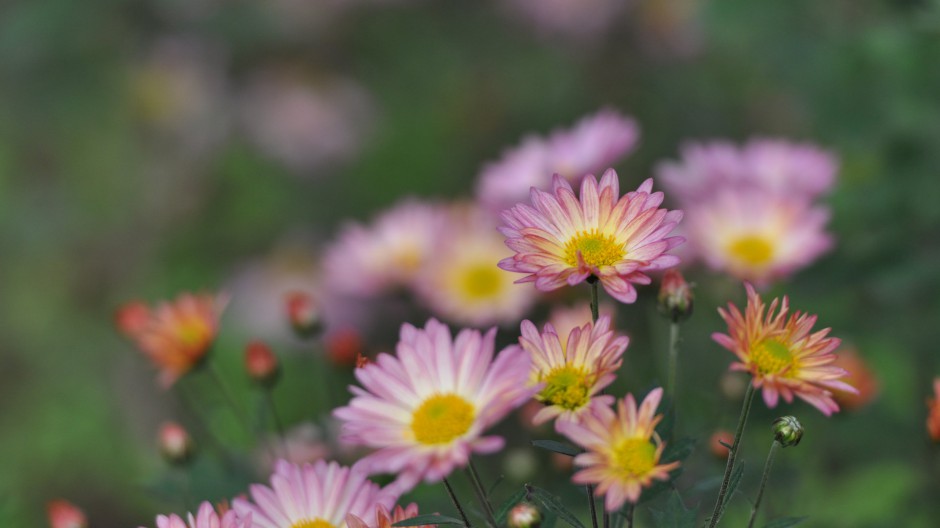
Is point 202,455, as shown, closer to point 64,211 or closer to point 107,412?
point 107,412

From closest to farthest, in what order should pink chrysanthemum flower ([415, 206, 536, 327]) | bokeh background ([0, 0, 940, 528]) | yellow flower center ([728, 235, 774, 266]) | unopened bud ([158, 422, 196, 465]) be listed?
unopened bud ([158, 422, 196, 465]) < yellow flower center ([728, 235, 774, 266]) < pink chrysanthemum flower ([415, 206, 536, 327]) < bokeh background ([0, 0, 940, 528])

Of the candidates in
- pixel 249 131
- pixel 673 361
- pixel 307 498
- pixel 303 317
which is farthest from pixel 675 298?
pixel 249 131

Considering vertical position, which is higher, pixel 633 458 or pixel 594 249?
Result: pixel 594 249

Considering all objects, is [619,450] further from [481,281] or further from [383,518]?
[481,281]

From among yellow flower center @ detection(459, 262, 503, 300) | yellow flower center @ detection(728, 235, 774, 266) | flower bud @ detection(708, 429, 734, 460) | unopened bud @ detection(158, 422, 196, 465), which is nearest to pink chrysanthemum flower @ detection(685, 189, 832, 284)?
yellow flower center @ detection(728, 235, 774, 266)

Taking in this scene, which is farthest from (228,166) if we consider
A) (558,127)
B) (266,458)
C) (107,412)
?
(266,458)

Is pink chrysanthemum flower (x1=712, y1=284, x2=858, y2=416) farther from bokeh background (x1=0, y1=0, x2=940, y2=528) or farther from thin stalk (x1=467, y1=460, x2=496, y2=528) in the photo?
bokeh background (x1=0, y1=0, x2=940, y2=528)

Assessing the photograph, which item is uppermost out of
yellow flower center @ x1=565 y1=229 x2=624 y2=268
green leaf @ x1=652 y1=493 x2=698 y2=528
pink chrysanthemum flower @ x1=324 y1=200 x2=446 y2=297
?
pink chrysanthemum flower @ x1=324 y1=200 x2=446 y2=297
